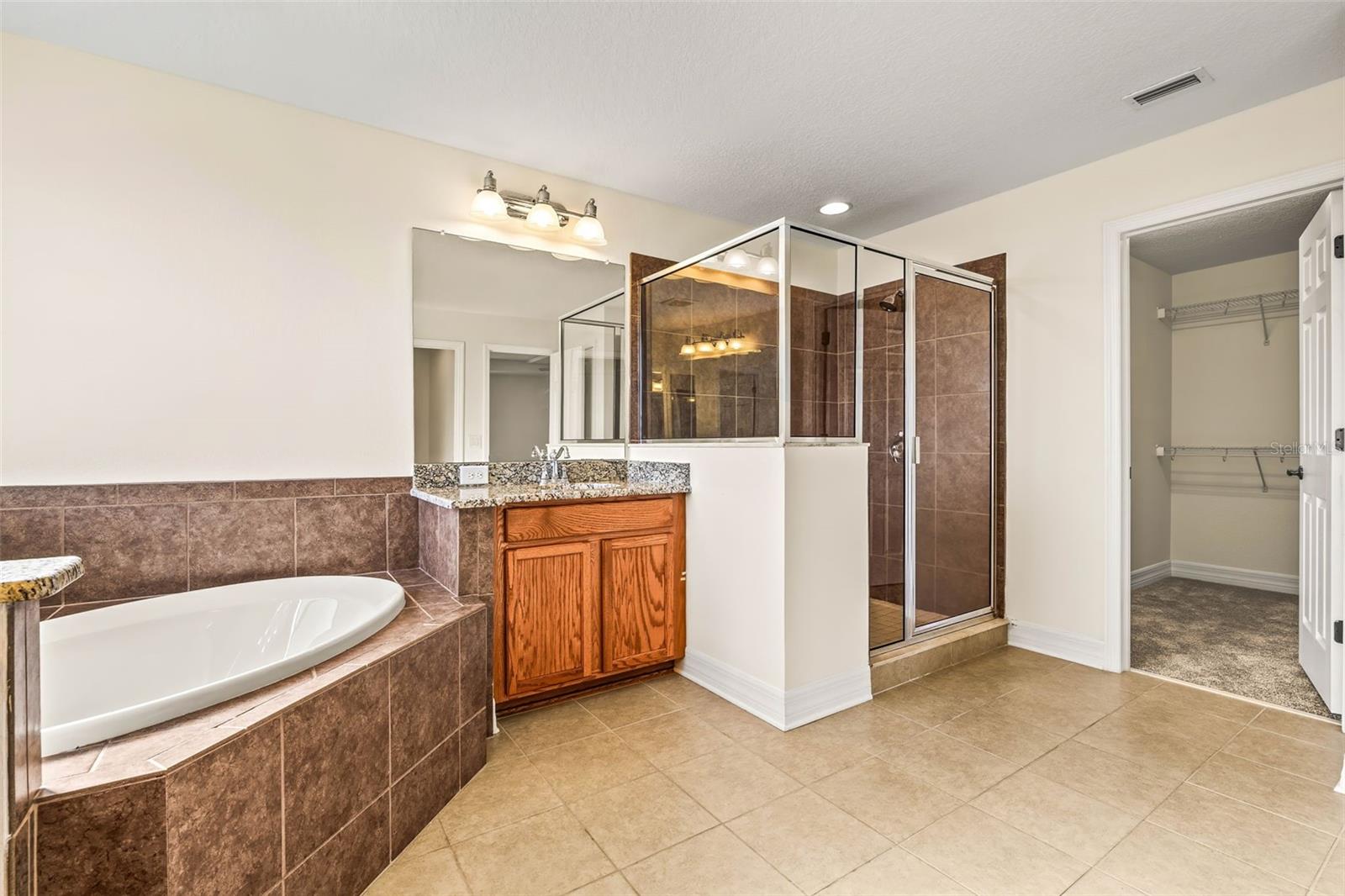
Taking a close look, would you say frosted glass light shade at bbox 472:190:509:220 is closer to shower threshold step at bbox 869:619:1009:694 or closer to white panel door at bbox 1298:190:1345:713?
shower threshold step at bbox 869:619:1009:694

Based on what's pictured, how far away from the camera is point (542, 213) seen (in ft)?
9.46

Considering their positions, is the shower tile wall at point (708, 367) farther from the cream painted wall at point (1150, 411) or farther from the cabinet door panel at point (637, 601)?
the cream painted wall at point (1150, 411)

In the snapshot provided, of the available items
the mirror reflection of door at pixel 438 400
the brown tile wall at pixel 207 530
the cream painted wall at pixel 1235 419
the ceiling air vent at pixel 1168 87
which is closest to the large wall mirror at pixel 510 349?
the mirror reflection of door at pixel 438 400

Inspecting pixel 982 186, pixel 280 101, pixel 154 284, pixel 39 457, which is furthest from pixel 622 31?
pixel 39 457

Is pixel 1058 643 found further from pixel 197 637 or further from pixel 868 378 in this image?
pixel 197 637

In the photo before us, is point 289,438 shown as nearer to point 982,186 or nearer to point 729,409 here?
point 729,409

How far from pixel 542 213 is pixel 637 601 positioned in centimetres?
185

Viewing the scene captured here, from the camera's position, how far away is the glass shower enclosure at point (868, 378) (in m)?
2.57

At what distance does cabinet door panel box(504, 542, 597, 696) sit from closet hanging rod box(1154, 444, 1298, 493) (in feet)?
15.0

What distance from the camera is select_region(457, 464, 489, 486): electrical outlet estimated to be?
277 centimetres

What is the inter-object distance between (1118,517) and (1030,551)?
446 mm

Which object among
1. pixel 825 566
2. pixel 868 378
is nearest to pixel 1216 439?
pixel 868 378

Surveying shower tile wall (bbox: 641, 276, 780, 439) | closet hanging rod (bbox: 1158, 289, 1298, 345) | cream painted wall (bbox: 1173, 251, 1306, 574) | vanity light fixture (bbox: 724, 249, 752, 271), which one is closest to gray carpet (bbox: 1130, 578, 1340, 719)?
cream painted wall (bbox: 1173, 251, 1306, 574)

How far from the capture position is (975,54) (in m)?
2.12
